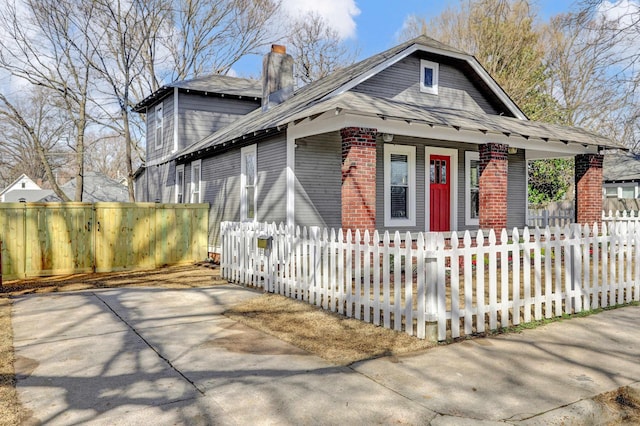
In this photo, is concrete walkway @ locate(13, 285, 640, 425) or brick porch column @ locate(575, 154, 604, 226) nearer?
concrete walkway @ locate(13, 285, 640, 425)

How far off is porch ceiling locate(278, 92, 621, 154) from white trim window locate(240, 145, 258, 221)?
3400 mm

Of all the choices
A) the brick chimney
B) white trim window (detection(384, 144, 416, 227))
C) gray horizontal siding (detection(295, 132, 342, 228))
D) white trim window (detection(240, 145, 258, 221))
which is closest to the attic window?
→ white trim window (detection(384, 144, 416, 227))

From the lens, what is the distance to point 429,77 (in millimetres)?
13977

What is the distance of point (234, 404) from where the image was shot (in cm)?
367

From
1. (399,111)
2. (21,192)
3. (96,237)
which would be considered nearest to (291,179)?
(399,111)

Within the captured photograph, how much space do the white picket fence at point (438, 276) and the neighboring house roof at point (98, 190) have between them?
30.4 meters

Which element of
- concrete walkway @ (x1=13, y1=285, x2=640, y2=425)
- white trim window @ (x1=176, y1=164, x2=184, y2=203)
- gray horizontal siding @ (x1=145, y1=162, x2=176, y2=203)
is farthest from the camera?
gray horizontal siding @ (x1=145, y1=162, x2=176, y2=203)

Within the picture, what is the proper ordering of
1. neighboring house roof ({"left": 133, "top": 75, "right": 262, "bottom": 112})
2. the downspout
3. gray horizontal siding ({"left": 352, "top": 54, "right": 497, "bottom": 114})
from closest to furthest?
the downspout, gray horizontal siding ({"left": 352, "top": 54, "right": 497, "bottom": 114}), neighboring house roof ({"left": 133, "top": 75, "right": 262, "bottom": 112})

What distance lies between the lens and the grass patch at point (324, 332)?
16.4 ft

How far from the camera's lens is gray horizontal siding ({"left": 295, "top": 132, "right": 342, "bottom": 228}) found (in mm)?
11531

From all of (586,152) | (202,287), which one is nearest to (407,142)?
(586,152)

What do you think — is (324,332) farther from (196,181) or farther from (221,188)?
(196,181)

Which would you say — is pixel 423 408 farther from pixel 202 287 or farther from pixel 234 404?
pixel 202 287

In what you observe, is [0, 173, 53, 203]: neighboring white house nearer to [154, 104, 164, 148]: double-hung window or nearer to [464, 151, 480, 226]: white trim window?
[154, 104, 164, 148]: double-hung window
